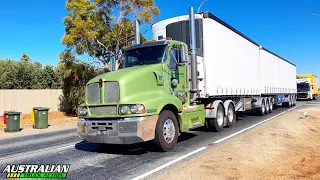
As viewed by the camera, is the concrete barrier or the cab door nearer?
the cab door

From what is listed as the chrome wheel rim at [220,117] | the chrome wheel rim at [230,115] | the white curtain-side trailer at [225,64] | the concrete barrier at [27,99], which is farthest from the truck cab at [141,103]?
the concrete barrier at [27,99]

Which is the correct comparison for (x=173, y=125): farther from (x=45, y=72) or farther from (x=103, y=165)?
(x=45, y=72)

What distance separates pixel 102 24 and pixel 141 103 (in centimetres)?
1647

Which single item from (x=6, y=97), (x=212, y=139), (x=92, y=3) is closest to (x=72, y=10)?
(x=92, y=3)

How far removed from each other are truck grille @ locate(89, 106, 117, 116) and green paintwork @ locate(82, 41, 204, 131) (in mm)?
94

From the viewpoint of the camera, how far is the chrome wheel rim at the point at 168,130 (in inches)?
290

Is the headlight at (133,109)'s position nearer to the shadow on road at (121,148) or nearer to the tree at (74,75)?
the shadow on road at (121,148)

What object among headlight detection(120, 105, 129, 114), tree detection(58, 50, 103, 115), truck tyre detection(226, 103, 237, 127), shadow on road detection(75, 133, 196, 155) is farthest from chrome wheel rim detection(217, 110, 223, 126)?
tree detection(58, 50, 103, 115)

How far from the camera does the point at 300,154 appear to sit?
686 centimetres

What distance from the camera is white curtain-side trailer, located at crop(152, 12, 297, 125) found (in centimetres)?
1028

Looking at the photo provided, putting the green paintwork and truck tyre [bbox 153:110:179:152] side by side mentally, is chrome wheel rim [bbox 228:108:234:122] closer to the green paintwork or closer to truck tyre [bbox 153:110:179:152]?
the green paintwork

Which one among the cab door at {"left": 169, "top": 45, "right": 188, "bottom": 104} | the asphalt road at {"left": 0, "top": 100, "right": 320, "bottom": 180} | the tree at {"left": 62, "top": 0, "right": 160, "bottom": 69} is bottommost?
the asphalt road at {"left": 0, "top": 100, "right": 320, "bottom": 180}

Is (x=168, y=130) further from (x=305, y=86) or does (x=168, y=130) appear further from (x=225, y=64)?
(x=305, y=86)

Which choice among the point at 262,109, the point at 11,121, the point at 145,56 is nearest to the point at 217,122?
the point at 145,56
